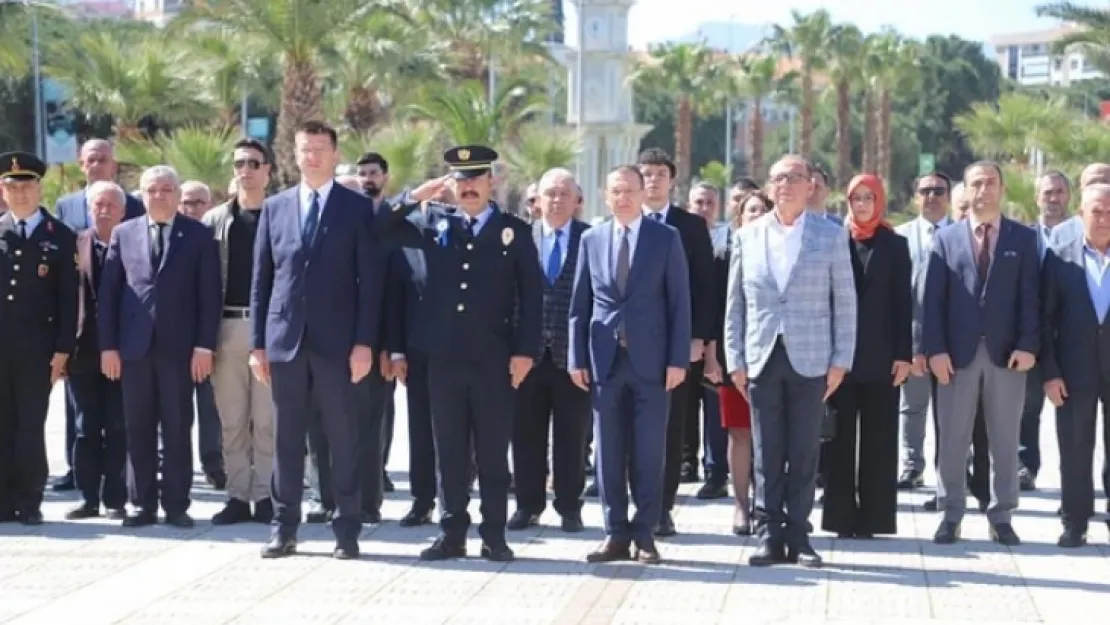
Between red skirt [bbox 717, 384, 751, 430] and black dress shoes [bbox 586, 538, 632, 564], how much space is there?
1.38 meters

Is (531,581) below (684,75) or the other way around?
below

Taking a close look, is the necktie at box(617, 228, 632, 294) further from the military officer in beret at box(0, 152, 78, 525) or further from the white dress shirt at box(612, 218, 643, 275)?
the military officer in beret at box(0, 152, 78, 525)

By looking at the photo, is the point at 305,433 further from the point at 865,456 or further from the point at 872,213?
the point at 872,213

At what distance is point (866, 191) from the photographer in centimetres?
1084

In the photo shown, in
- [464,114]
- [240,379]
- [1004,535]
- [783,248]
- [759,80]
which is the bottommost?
Result: [1004,535]

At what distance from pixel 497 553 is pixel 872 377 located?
2.42 meters

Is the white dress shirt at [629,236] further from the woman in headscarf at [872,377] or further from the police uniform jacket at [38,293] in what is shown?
the police uniform jacket at [38,293]

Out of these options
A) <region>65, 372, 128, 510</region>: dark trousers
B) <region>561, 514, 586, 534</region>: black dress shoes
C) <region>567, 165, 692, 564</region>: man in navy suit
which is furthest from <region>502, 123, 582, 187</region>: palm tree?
<region>567, 165, 692, 564</region>: man in navy suit

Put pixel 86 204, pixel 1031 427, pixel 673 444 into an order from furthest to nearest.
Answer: pixel 1031 427 < pixel 86 204 < pixel 673 444

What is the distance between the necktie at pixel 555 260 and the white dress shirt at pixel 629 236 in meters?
1.27

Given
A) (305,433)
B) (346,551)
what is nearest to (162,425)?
(305,433)

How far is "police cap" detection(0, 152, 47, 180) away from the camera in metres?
11.4

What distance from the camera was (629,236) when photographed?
10.1 metres

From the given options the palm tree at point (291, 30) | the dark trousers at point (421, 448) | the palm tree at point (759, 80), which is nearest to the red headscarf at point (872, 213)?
the dark trousers at point (421, 448)
